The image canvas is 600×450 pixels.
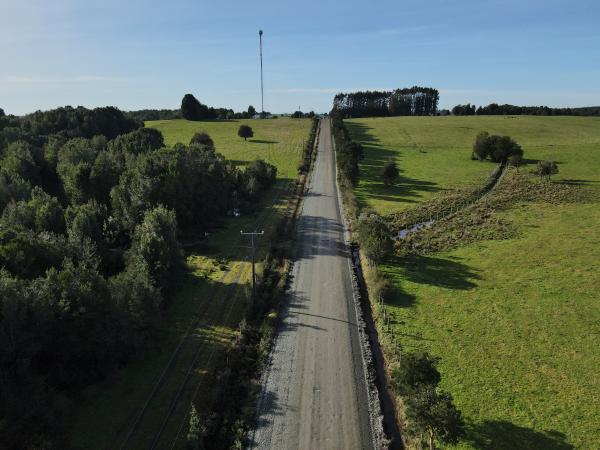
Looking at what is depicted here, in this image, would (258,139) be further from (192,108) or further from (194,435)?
(194,435)

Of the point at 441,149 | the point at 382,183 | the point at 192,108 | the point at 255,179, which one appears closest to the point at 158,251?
the point at 255,179

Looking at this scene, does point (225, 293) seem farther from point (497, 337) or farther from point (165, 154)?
point (165, 154)

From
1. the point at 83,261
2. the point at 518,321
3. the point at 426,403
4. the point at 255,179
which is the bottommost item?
the point at 518,321

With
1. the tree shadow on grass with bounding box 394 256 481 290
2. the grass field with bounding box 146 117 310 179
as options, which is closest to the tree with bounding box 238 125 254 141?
the grass field with bounding box 146 117 310 179

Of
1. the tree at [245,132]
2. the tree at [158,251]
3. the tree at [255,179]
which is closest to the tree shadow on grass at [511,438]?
the tree at [158,251]

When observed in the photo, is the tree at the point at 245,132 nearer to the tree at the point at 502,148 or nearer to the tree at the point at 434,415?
the tree at the point at 502,148

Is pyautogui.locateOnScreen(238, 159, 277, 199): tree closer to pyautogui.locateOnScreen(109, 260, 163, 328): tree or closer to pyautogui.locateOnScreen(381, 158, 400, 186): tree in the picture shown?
pyautogui.locateOnScreen(381, 158, 400, 186): tree
